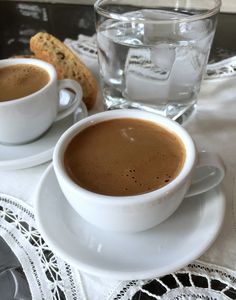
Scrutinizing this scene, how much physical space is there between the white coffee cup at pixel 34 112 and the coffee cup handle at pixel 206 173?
242 millimetres

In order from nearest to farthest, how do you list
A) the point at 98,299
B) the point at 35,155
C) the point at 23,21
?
the point at 98,299, the point at 35,155, the point at 23,21

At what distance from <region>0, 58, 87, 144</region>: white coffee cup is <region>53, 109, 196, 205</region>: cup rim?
0.37ft

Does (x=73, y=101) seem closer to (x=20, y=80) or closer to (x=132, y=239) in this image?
(x=20, y=80)

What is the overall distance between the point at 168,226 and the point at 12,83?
0.33 meters

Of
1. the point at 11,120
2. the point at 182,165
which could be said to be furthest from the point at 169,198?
the point at 11,120

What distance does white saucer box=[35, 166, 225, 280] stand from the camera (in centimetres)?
40

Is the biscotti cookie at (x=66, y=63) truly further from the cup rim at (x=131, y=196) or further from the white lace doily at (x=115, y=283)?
the white lace doily at (x=115, y=283)

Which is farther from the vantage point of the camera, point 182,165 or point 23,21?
point 23,21

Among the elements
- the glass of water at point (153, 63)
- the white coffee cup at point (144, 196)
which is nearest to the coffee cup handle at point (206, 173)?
the white coffee cup at point (144, 196)

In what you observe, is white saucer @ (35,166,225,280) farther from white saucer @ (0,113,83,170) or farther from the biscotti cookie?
the biscotti cookie

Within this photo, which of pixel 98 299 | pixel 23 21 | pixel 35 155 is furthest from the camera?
pixel 23 21

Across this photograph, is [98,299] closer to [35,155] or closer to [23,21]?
[35,155]

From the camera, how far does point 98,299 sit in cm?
40

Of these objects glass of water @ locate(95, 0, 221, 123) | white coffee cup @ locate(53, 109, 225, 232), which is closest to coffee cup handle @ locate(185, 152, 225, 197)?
white coffee cup @ locate(53, 109, 225, 232)
